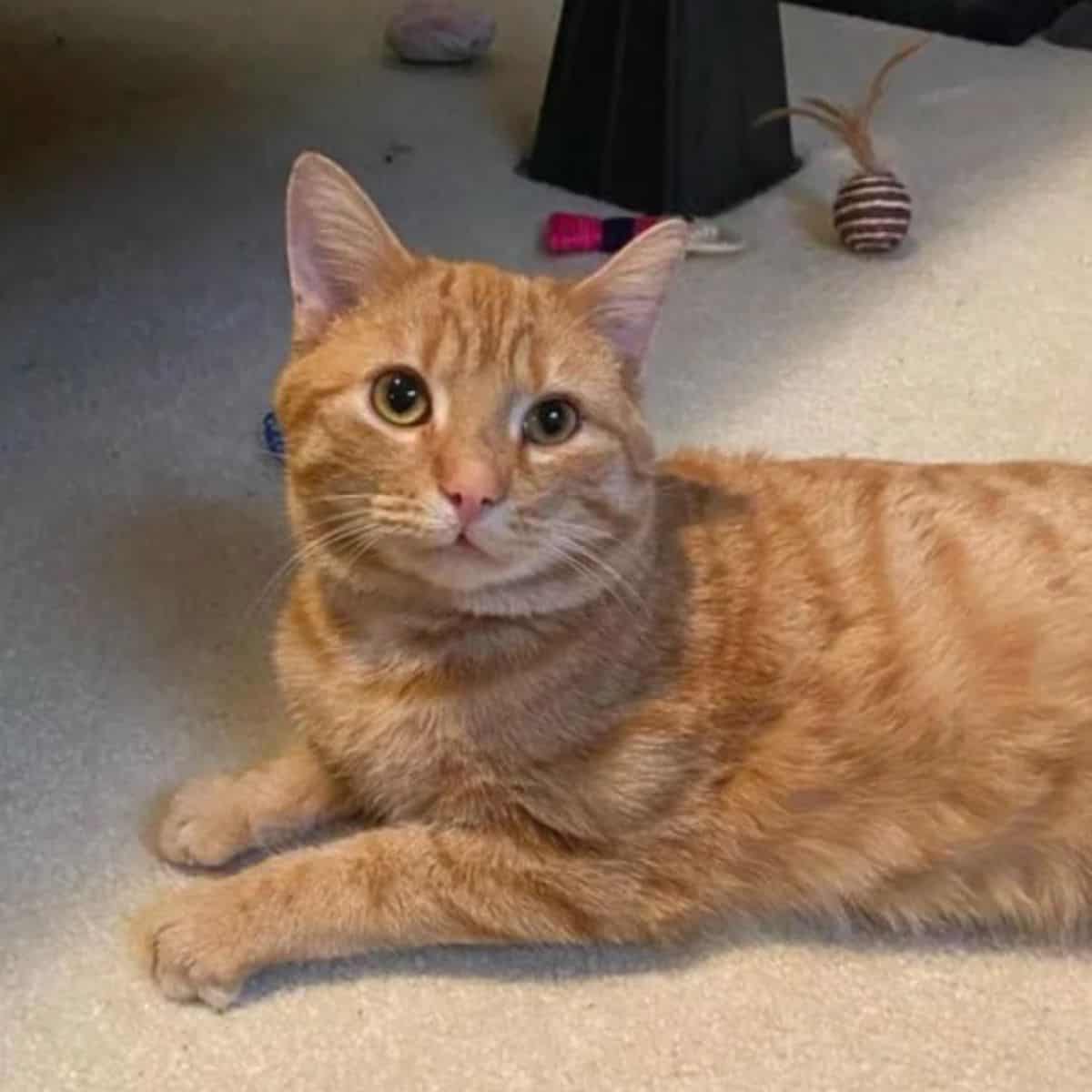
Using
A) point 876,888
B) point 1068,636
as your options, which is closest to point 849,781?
point 876,888

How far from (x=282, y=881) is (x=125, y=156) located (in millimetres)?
1393

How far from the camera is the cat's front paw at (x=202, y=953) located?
44.9 inches

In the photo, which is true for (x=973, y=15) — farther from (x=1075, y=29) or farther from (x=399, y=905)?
(x=399, y=905)

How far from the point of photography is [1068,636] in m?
1.27

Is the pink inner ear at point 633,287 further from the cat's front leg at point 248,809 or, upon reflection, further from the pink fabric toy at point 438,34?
the pink fabric toy at point 438,34

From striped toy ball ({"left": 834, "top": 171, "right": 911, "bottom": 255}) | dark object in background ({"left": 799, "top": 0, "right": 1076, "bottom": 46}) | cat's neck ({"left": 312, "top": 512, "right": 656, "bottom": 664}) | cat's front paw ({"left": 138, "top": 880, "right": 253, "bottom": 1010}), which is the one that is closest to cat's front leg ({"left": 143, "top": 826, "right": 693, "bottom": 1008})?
cat's front paw ({"left": 138, "top": 880, "right": 253, "bottom": 1010})

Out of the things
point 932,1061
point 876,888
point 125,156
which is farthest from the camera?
point 125,156

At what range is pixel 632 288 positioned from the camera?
1237 millimetres

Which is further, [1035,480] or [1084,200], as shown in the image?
[1084,200]

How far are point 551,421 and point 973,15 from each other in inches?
82.2

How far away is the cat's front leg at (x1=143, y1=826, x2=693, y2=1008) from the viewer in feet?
3.79

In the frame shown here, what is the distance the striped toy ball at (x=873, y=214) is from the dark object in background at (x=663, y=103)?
0.54 feet

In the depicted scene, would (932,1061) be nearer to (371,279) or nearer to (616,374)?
(616,374)

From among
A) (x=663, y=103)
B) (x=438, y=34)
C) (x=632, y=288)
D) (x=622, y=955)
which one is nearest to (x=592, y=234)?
(x=663, y=103)
